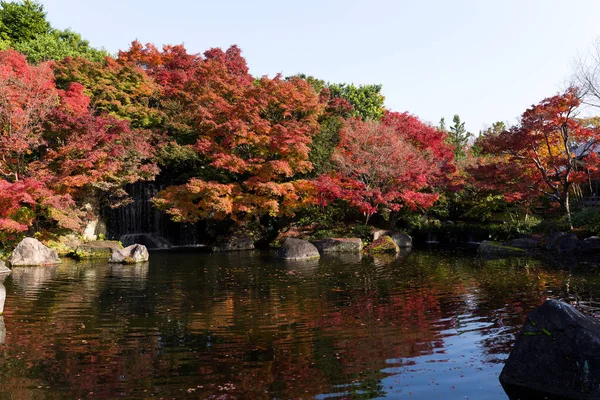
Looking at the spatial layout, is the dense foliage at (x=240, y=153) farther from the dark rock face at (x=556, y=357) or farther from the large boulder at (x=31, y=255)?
the dark rock face at (x=556, y=357)

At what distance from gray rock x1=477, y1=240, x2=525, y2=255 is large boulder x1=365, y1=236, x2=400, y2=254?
3932 mm

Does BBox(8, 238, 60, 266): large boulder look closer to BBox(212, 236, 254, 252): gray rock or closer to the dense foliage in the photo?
the dense foliage

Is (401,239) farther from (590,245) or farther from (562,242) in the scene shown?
(590,245)

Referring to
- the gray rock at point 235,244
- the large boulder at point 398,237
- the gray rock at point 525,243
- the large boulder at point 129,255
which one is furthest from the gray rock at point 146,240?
the gray rock at point 525,243

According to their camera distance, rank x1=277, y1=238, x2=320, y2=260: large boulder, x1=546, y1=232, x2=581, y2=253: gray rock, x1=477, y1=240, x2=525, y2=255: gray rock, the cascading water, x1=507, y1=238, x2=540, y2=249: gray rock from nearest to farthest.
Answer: x1=277, y1=238, x2=320, y2=260: large boulder < x1=546, y1=232, x2=581, y2=253: gray rock < x1=477, y1=240, x2=525, y2=255: gray rock < x1=507, y1=238, x2=540, y2=249: gray rock < the cascading water

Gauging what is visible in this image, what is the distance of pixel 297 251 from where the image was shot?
21.1 meters

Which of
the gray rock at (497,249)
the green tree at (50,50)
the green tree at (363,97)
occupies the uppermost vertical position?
the green tree at (50,50)

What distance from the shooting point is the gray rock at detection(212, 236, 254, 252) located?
2589 cm

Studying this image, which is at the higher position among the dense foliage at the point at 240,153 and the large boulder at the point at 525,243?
the dense foliage at the point at 240,153

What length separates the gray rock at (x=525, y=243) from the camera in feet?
78.5

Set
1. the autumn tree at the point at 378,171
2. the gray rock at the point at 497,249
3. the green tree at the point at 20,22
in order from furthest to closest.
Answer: the green tree at the point at 20,22
the autumn tree at the point at 378,171
the gray rock at the point at 497,249

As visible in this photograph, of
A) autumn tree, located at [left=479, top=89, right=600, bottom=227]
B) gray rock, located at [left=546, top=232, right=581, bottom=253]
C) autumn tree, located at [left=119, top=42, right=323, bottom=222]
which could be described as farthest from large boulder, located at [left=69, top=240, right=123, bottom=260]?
gray rock, located at [left=546, top=232, right=581, bottom=253]

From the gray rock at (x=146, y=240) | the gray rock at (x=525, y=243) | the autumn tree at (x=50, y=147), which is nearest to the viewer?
the autumn tree at (x=50, y=147)

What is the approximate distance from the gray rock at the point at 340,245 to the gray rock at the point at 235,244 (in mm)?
4307
